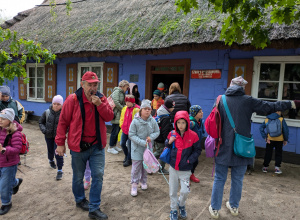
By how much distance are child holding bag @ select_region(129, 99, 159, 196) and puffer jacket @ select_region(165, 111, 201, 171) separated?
0.75 meters

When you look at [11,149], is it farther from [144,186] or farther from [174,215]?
[174,215]

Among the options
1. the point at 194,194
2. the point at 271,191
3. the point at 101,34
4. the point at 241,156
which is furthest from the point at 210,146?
the point at 101,34

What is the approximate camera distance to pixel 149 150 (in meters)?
3.38

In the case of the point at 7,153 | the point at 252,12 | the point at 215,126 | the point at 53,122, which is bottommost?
the point at 7,153

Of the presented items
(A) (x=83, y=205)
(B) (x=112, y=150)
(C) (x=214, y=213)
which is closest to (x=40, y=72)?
(B) (x=112, y=150)

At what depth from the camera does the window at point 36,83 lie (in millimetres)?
9625

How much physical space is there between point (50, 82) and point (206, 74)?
6.38m

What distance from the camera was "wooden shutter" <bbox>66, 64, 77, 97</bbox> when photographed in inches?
340

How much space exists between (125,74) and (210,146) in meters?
5.15

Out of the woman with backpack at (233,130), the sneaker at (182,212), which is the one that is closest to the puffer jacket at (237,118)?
the woman with backpack at (233,130)

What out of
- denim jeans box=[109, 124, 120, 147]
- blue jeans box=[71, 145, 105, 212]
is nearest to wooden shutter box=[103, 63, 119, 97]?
denim jeans box=[109, 124, 120, 147]

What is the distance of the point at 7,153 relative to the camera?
2.90 m

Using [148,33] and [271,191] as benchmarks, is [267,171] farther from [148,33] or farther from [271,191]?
[148,33]

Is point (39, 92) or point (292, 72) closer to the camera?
point (292, 72)
